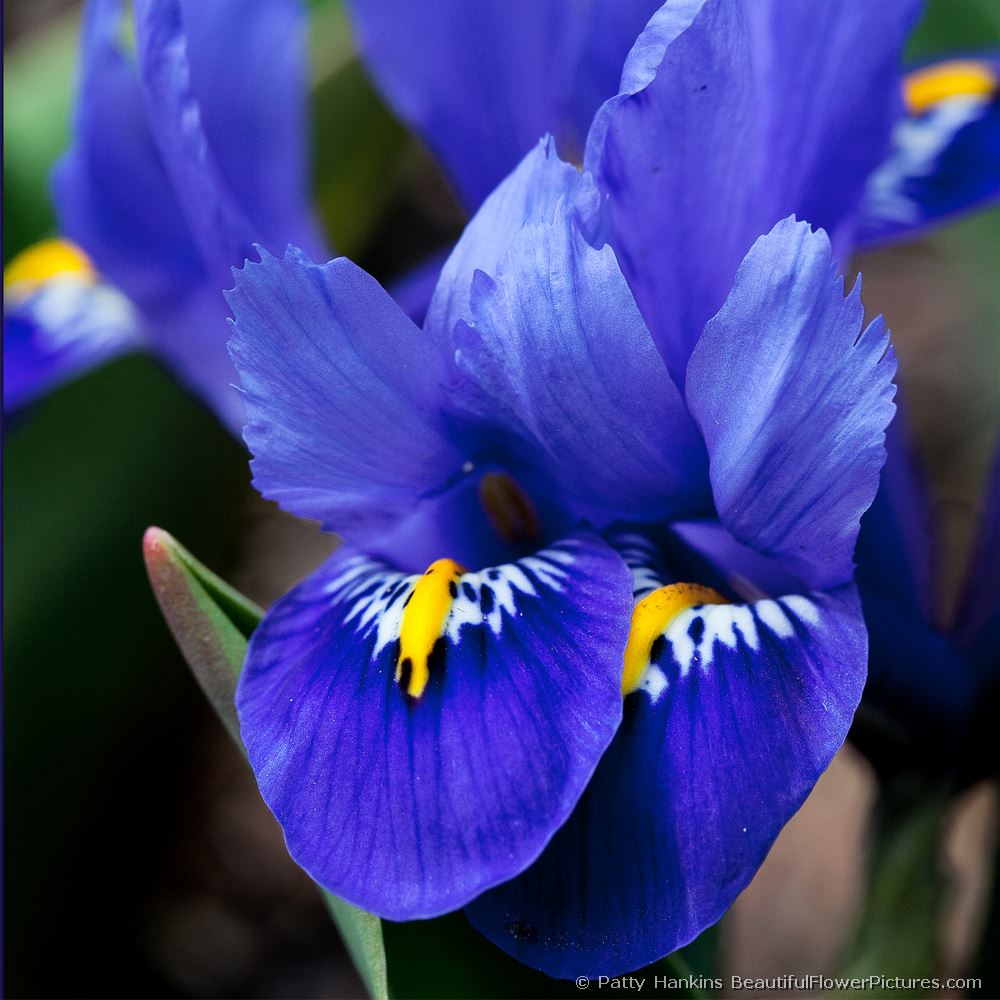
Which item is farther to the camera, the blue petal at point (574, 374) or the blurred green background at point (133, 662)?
the blurred green background at point (133, 662)

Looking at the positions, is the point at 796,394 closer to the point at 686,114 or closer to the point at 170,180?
the point at 686,114

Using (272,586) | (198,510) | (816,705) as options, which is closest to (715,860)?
(816,705)

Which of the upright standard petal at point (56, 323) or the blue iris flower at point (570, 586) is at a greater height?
the upright standard petal at point (56, 323)

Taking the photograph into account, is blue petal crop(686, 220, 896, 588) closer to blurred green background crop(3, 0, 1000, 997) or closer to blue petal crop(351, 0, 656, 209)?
blue petal crop(351, 0, 656, 209)

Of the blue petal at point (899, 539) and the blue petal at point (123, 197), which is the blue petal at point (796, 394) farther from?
the blue petal at point (123, 197)

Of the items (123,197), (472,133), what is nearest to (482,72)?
(472,133)

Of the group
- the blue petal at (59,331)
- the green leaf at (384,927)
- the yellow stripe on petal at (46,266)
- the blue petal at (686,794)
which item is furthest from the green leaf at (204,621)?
the yellow stripe on petal at (46,266)
